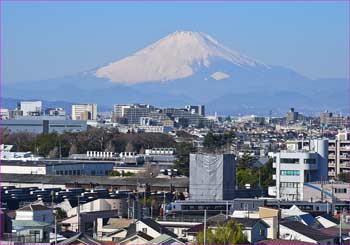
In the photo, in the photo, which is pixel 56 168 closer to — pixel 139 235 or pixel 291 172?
pixel 291 172

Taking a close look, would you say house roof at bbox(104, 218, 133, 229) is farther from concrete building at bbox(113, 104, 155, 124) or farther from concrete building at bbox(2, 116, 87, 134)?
concrete building at bbox(113, 104, 155, 124)

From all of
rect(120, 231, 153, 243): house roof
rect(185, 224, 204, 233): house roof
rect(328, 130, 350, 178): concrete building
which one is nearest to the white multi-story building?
rect(328, 130, 350, 178): concrete building

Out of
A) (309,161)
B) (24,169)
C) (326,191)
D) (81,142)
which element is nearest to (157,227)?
(326,191)

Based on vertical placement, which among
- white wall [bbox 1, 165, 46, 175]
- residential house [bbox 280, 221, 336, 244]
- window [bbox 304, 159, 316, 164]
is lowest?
residential house [bbox 280, 221, 336, 244]

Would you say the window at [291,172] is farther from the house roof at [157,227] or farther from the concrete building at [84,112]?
the concrete building at [84,112]

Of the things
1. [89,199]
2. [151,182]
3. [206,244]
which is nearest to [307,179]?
[151,182]

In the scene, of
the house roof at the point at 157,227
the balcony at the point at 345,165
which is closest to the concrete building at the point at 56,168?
the balcony at the point at 345,165
